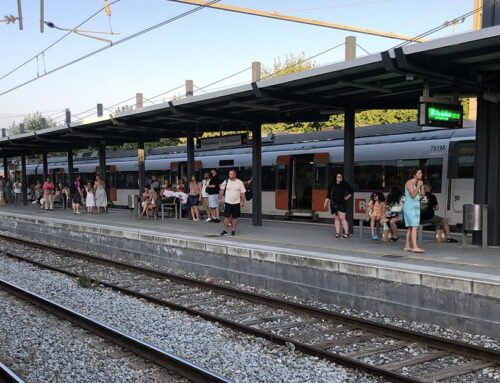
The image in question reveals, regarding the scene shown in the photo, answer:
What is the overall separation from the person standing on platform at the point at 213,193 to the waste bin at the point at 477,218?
7.88 meters

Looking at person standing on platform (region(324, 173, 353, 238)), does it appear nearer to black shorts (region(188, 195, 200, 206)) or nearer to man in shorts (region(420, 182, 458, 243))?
man in shorts (region(420, 182, 458, 243))

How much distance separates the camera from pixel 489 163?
34.4 feet

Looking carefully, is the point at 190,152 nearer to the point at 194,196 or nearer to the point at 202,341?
the point at 194,196

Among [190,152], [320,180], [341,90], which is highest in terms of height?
[341,90]

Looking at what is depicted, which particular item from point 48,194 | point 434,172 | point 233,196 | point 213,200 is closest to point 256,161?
point 213,200

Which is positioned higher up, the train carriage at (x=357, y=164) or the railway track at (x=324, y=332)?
the train carriage at (x=357, y=164)

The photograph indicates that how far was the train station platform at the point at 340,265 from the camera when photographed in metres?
7.23

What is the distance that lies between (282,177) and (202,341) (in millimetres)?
13813

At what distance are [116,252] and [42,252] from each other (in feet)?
8.88

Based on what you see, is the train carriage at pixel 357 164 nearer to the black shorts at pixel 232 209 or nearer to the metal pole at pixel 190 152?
the metal pole at pixel 190 152

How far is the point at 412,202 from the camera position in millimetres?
9938

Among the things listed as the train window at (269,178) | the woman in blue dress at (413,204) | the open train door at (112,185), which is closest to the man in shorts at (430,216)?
the woman in blue dress at (413,204)

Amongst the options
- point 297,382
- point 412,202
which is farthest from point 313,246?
point 297,382

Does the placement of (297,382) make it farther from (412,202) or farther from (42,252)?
(42,252)
